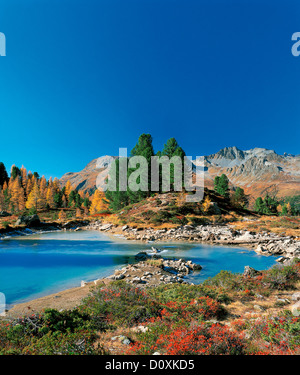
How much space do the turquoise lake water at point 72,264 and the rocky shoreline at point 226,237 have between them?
2212mm

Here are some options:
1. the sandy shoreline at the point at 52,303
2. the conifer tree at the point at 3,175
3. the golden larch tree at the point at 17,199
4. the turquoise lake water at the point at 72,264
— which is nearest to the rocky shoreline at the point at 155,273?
the turquoise lake water at the point at 72,264

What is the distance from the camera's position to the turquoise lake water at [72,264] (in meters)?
13.8

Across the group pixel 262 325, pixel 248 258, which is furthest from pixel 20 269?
pixel 248 258

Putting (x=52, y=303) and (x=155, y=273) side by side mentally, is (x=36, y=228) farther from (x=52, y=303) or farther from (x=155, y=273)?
(x=52, y=303)

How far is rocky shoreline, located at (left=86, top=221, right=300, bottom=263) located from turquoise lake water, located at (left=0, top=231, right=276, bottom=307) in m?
2.21

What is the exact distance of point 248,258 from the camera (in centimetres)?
2214

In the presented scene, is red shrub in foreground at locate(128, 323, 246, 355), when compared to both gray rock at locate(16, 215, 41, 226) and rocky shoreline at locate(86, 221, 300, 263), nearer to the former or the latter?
rocky shoreline at locate(86, 221, 300, 263)

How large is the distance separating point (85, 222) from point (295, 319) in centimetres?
5870

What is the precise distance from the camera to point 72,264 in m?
19.9

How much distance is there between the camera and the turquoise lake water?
13758 millimetres
